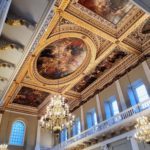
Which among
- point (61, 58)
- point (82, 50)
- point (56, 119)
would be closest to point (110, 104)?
point (82, 50)

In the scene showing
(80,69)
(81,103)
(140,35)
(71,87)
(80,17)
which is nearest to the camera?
(80,17)

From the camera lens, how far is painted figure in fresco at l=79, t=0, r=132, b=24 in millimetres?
8102

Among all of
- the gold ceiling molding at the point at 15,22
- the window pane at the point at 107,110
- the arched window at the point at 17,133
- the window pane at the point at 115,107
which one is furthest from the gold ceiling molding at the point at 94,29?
the arched window at the point at 17,133

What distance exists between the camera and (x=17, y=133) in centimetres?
1548

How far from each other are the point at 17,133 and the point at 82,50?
979 centimetres

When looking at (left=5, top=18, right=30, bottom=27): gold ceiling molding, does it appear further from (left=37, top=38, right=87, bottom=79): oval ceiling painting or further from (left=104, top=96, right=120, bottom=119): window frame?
(left=104, top=96, right=120, bottom=119): window frame

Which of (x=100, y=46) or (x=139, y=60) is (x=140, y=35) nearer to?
(x=139, y=60)

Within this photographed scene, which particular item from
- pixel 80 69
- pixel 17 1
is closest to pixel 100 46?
pixel 80 69

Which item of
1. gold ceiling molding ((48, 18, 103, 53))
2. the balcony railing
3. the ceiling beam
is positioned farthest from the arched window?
the ceiling beam

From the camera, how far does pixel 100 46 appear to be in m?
10.8

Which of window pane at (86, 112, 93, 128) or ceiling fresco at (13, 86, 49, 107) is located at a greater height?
ceiling fresco at (13, 86, 49, 107)

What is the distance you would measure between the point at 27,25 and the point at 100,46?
7.82 metres

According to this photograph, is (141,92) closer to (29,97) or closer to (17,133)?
(29,97)

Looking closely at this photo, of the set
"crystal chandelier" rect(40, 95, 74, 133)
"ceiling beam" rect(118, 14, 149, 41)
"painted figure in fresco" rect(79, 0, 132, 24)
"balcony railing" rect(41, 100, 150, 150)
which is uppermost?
"painted figure in fresco" rect(79, 0, 132, 24)
